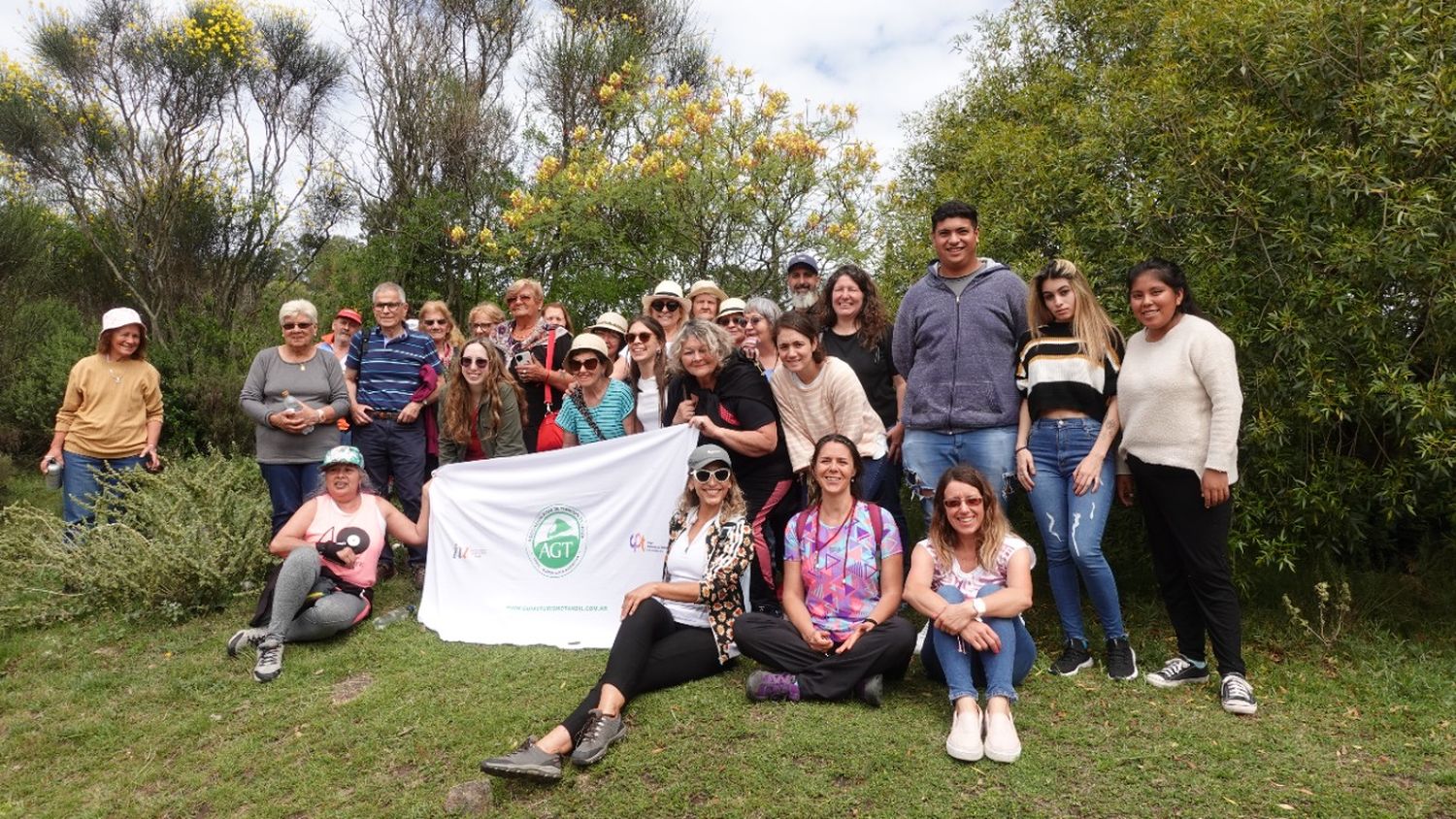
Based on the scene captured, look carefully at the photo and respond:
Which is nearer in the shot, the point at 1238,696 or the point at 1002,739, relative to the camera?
the point at 1002,739

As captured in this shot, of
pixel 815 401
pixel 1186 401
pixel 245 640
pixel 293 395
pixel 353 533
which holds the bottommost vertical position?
pixel 245 640

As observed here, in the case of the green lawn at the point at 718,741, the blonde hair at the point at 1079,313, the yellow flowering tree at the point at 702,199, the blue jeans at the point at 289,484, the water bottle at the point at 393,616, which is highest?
the yellow flowering tree at the point at 702,199

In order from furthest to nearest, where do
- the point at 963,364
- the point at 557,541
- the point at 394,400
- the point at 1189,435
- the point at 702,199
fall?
1. the point at 702,199
2. the point at 394,400
3. the point at 557,541
4. the point at 963,364
5. the point at 1189,435

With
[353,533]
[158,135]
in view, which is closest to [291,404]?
[353,533]

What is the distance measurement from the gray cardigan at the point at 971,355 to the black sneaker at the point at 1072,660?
1188 millimetres

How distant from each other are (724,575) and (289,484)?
12.3 ft

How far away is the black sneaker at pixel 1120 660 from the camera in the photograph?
440 cm

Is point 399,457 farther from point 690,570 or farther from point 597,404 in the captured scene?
point 690,570

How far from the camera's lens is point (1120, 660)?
174 inches

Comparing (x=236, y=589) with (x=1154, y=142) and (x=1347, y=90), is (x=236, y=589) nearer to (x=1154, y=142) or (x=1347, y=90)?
(x=1154, y=142)

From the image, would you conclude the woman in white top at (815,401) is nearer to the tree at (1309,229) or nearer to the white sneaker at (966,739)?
the white sneaker at (966,739)

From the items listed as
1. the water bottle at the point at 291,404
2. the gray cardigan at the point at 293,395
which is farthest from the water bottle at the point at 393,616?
the water bottle at the point at 291,404

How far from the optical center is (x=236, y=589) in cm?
645

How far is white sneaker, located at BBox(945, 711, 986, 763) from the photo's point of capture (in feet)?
11.9
